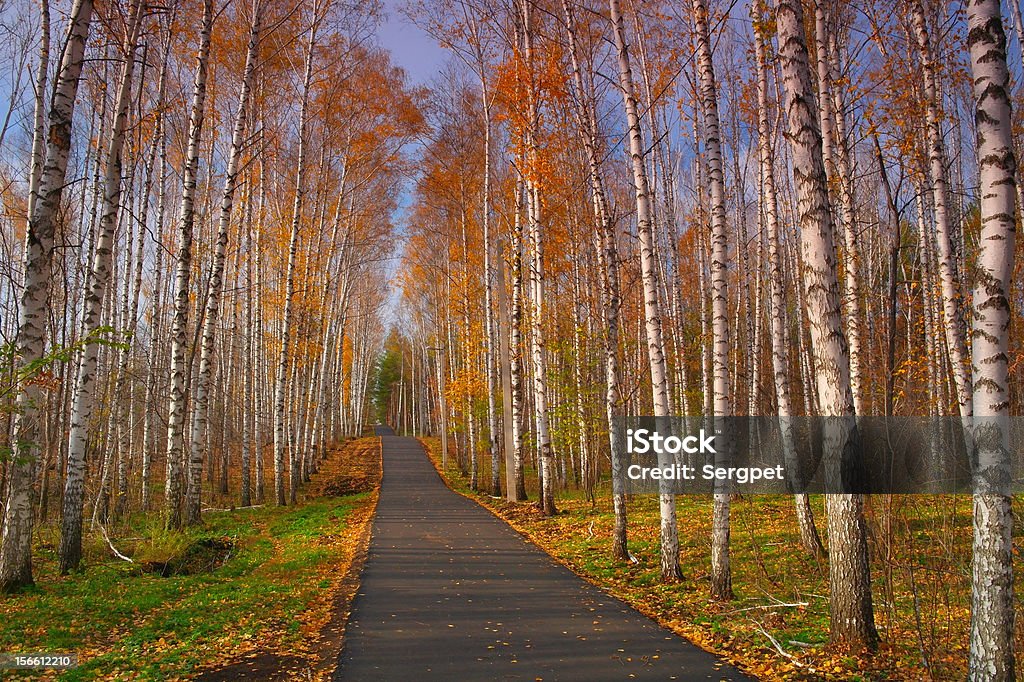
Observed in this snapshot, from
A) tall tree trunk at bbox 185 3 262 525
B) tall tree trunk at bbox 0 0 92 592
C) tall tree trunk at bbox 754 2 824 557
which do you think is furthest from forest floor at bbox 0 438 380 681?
tall tree trunk at bbox 754 2 824 557

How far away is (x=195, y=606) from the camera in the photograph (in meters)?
6.79

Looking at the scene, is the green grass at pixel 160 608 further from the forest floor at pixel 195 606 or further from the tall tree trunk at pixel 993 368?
the tall tree trunk at pixel 993 368

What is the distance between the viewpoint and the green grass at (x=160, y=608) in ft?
17.0

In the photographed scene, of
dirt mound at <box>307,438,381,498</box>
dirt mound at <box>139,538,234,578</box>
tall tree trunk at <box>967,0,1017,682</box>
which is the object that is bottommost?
dirt mound at <box>307,438,381,498</box>

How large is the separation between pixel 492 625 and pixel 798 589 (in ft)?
11.6

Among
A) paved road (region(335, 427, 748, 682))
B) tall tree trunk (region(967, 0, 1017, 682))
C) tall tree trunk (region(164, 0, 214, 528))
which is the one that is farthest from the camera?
tall tree trunk (region(164, 0, 214, 528))

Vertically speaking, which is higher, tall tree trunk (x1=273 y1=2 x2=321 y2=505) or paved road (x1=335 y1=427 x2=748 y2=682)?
tall tree trunk (x1=273 y1=2 x2=321 y2=505)

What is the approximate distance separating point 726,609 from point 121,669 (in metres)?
5.55

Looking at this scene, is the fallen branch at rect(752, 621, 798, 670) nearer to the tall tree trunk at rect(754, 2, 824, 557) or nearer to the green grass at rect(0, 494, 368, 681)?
the tall tree trunk at rect(754, 2, 824, 557)

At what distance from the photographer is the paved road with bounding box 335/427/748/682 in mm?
4789

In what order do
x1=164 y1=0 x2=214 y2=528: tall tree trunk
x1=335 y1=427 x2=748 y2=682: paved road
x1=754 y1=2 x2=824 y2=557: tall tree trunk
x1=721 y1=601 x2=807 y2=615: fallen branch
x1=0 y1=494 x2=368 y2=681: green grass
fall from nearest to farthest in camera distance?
x1=335 y1=427 x2=748 y2=682: paved road < x1=0 y1=494 x2=368 y2=681: green grass < x1=721 y1=601 x2=807 y2=615: fallen branch < x1=754 y1=2 x2=824 y2=557: tall tree trunk < x1=164 y1=0 x2=214 y2=528: tall tree trunk

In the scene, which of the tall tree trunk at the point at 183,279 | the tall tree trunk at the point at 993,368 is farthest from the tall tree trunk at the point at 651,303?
the tall tree trunk at the point at 183,279

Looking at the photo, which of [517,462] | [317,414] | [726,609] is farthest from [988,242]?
[317,414]

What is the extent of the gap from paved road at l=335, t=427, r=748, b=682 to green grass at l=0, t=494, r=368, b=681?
86 cm
